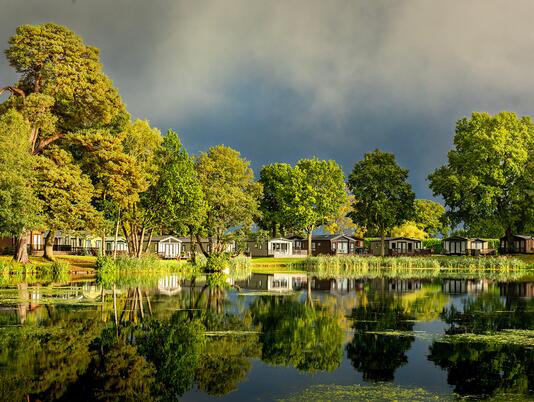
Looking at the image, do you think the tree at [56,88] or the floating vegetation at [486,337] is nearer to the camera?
the floating vegetation at [486,337]

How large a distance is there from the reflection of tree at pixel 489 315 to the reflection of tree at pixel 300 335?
15.1 ft

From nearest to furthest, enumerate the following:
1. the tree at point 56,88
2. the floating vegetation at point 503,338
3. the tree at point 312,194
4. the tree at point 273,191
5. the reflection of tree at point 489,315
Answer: the floating vegetation at point 503,338 → the reflection of tree at point 489,315 → the tree at point 56,88 → the tree at point 312,194 → the tree at point 273,191

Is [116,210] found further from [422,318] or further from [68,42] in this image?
[422,318]

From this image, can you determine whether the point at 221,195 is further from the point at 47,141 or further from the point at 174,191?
the point at 47,141

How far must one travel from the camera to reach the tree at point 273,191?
291 ft

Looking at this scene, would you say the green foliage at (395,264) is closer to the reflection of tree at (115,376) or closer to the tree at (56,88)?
the tree at (56,88)

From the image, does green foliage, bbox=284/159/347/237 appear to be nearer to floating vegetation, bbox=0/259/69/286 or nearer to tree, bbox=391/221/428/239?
tree, bbox=391/221/428/239

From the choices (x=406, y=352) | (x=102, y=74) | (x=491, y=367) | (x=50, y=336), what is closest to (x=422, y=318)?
(x=406, y=352)

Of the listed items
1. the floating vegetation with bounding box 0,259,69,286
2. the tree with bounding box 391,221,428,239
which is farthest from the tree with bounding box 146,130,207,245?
the tree with bounding box 391,221,428,239

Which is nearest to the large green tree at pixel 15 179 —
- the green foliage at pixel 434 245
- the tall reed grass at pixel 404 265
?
the tall reed grass at pixel 404 265

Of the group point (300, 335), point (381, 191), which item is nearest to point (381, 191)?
point (381, 191)

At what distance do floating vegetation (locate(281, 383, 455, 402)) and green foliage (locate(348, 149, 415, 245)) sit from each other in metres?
70.0

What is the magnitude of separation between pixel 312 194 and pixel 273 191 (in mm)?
9391

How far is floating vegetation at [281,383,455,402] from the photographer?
1130cm
